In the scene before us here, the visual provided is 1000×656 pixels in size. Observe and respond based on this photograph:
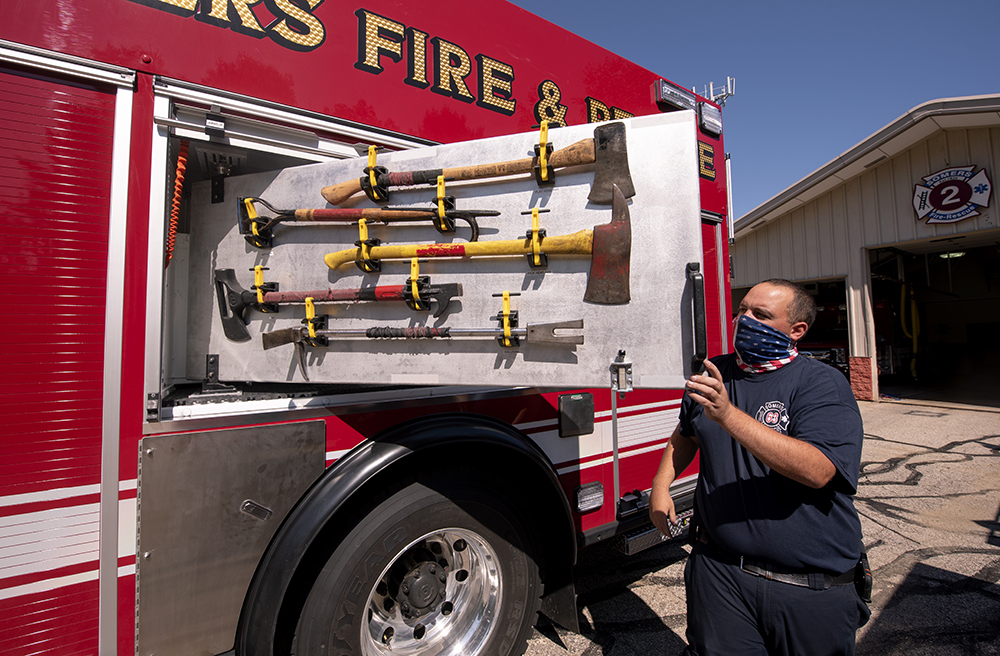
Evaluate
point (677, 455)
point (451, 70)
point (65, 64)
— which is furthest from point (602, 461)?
point (65, 64)

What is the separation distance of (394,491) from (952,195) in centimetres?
1234

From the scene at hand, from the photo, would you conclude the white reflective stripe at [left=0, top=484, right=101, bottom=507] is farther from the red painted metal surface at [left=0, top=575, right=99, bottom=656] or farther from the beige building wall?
the beige building wall

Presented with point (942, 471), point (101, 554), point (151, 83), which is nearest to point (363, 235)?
point (151, 83)

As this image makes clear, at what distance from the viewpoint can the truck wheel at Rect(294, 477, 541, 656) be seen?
1800 mm

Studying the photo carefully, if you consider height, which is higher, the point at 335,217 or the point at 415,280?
the point at 335,217

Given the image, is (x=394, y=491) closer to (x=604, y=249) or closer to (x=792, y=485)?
(x=604, y=249)

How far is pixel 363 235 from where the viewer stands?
1825 mm

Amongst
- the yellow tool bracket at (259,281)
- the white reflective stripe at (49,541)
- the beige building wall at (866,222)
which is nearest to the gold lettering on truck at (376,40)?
the yellow tool bracket at (259,281)

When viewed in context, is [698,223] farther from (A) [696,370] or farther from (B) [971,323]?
(B) [971,323]

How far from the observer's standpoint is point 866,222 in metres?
10.7

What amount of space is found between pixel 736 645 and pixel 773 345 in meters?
0.95

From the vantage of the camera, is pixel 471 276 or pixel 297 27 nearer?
pixel 471 276

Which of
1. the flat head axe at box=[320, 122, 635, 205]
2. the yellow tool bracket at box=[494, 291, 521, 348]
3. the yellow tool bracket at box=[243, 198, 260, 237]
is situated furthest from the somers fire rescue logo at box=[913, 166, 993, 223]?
the yellow tool bracket at box=[243, 198, 260, 237]

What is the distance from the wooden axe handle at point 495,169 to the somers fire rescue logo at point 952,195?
38.0 ft
